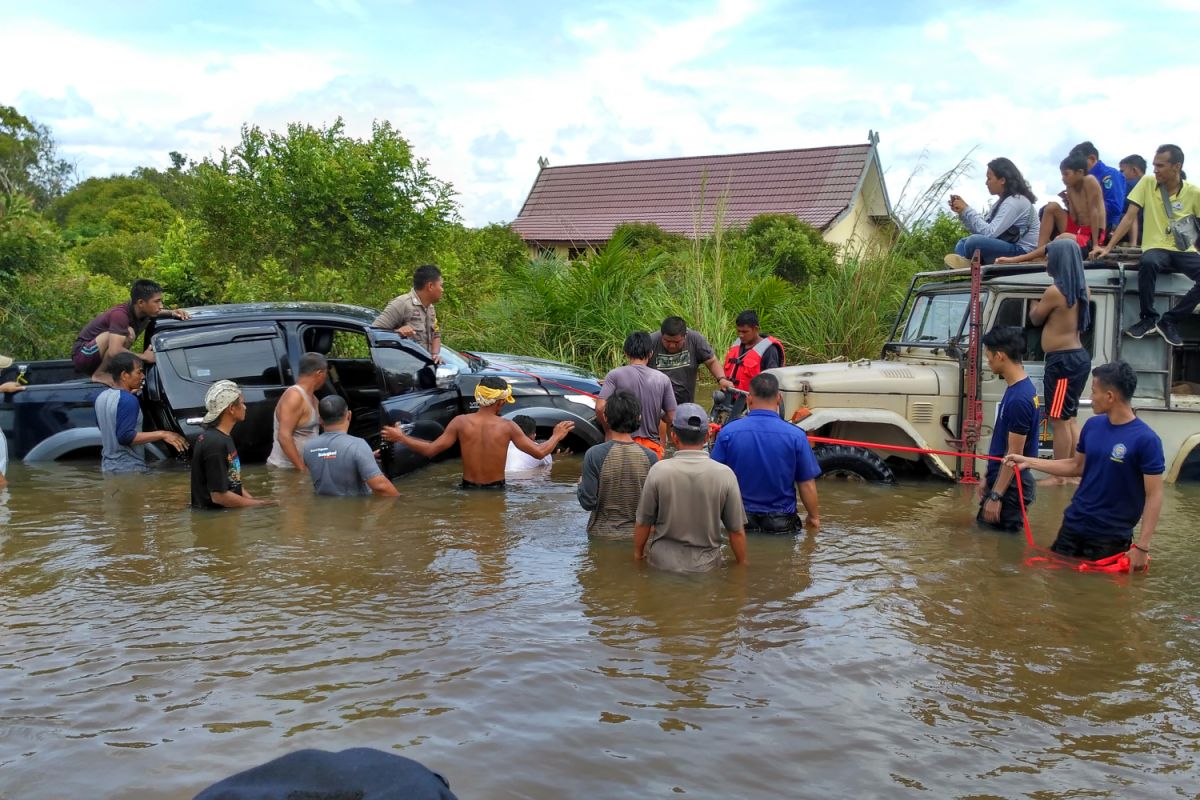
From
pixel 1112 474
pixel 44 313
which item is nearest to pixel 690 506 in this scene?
pixel 1112 474

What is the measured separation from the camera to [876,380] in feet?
28.2

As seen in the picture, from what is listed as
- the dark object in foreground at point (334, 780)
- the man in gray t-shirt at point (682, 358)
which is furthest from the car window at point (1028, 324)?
the dark object in foreground at point (334, 780)

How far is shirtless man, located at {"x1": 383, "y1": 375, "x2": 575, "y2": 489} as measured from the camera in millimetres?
7762

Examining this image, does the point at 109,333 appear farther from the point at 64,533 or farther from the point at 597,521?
the point at 597,521

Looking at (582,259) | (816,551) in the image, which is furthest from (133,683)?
(582,259)

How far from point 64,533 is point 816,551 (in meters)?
5.30

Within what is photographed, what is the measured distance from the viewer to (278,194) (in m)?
13.5

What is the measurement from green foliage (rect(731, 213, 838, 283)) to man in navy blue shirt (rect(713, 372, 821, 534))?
1484 centimetres

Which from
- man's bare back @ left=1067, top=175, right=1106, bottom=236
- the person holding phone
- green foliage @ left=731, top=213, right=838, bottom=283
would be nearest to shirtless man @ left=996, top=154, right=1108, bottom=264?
man's bare back @ left=1067, top=175, right=1106, bottom=236

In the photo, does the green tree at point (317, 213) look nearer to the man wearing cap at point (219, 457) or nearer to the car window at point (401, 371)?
the car window at point (401, 371)

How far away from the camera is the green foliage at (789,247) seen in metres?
21.8

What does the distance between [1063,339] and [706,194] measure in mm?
24439

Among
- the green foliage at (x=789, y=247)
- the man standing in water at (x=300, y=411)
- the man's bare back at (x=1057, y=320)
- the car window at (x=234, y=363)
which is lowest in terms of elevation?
the man standing in water at (x=300, y=411)

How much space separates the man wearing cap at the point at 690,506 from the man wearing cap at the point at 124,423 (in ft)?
15.0
